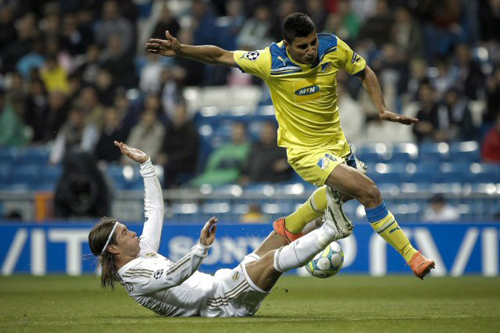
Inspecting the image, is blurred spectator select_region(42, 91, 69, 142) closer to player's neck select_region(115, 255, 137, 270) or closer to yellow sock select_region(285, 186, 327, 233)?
yellow sock select_region(285, 186, 327, 233)

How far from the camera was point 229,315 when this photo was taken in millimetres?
7316


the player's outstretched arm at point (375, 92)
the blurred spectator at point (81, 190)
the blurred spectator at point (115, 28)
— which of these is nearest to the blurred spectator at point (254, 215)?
the blurred spectator at point (81, 190)

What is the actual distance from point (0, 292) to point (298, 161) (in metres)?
4.37

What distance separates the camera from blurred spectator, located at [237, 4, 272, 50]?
53.1ft

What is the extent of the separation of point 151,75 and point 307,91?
8956 millimetres

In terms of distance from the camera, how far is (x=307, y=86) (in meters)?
7.98

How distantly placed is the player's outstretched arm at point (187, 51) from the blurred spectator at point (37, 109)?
30.8 ft

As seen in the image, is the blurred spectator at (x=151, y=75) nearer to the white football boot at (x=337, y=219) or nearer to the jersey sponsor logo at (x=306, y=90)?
the jersey sponsor logo at (x=306, y=90)

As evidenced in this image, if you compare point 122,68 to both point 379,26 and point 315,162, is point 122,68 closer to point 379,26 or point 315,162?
point 379,26

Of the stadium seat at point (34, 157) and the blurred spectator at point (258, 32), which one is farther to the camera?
the stadium seat at point (34, 157)

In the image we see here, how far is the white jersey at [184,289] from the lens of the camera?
272 inches

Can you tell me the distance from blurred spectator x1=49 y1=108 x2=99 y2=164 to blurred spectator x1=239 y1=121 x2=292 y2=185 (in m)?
3.11

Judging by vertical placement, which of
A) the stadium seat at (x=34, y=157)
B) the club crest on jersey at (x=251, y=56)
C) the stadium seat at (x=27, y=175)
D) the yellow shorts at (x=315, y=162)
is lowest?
the stadium seat at (x=27, y=175)

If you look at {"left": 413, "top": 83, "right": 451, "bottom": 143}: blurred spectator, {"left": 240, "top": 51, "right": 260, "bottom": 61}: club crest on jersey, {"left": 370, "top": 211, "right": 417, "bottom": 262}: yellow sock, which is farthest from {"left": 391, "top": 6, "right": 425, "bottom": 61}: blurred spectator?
{"left": 370, "top": 211, "right": 417, "bottom": 262}: yellow sock
